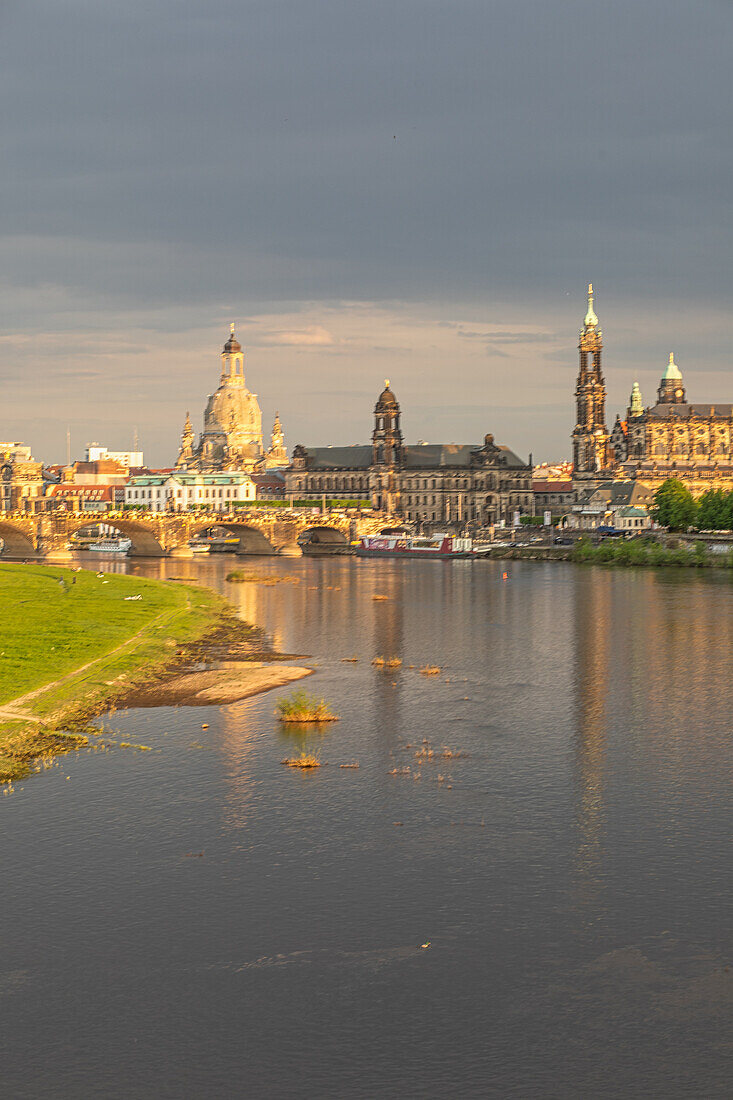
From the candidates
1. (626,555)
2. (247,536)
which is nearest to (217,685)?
(626,555)

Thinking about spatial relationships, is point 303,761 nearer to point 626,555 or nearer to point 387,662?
point 387,662

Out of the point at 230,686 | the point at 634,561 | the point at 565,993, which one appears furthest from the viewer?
the point at 634,561

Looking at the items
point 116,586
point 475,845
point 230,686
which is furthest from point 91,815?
point 116,586

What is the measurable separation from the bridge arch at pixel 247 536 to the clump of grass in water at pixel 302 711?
137 m

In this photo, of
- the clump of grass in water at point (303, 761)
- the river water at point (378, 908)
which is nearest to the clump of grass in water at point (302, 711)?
the river water at point (378, 908)

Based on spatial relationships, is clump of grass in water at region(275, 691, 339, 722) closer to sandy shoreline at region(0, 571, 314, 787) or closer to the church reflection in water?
sandy shoreline at region(0, 571, 314, 787)

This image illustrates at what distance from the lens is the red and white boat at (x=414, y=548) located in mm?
173500

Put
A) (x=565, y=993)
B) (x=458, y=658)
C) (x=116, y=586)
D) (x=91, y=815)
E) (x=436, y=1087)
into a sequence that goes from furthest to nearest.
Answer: (x=116, y=586) < (x=458, y=658) < (x=91, y=815) < (x=565, y=993) < (x=436, y=1087)

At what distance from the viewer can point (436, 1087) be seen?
16.5 metres

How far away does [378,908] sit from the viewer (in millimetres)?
22594

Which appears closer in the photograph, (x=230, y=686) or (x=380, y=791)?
(x=380, y=791)

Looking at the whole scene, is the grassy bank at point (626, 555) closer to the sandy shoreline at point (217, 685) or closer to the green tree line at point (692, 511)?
the green tree line at point (692, 511)

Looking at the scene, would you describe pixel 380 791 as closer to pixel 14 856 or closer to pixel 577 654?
pixel 14 856

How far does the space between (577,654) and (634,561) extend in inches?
3259
